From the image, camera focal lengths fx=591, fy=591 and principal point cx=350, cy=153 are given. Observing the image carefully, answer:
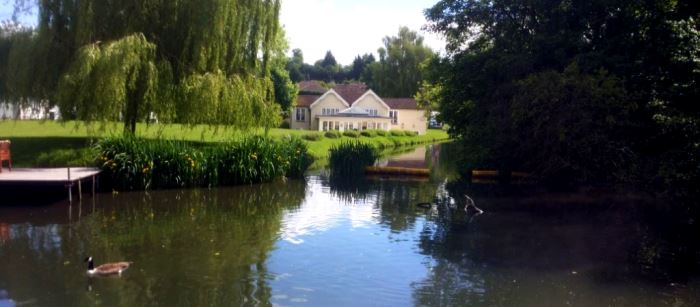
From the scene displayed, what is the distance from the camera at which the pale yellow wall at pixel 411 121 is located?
78.6 metres

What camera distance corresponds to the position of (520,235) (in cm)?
1499

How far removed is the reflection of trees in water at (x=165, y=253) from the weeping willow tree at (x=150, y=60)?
12.5ft

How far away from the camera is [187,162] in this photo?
21.7 meters

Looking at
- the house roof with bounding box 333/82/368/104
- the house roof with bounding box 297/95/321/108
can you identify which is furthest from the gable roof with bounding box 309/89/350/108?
the house roof with bounding box 333/82/368/104

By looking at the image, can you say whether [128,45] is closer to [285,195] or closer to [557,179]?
[285,195]

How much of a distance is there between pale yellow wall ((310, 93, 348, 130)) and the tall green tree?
18.6 m

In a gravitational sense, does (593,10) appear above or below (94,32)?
above

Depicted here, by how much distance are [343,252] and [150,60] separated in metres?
12.8

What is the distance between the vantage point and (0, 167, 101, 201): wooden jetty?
→ 17.5 meters

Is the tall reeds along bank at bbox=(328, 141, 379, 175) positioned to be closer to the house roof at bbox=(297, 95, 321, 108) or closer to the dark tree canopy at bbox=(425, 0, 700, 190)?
the dark tree canopy at bbox=(425, 0, 700, 190)

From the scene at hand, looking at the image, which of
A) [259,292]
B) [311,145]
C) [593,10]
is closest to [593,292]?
[259,292]

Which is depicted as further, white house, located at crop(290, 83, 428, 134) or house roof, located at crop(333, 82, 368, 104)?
house roof, located at crop(333, 82, 368, 104)

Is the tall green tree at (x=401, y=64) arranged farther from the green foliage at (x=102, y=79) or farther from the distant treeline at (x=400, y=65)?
the green foliage at (x=102, y=79)

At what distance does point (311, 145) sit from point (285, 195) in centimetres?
1937
